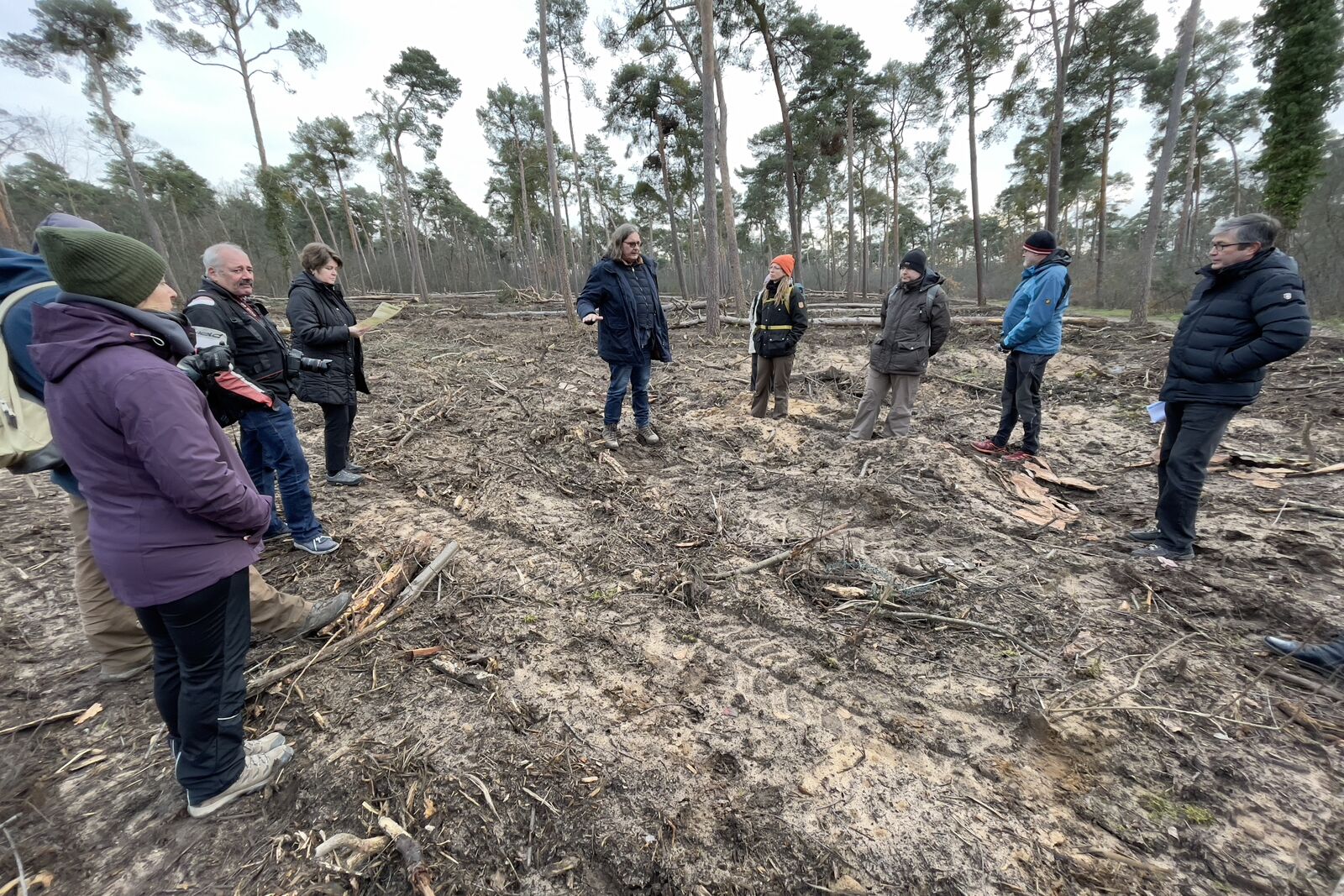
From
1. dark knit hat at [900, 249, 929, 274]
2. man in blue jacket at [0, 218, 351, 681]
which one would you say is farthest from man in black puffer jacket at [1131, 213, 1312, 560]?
man in blue jacket at [0, 218, 351, 681]

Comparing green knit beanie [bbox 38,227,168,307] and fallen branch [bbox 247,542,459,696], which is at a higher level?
green knit beanie [bbox 38,227,168,307]

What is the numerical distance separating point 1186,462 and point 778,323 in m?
3.61

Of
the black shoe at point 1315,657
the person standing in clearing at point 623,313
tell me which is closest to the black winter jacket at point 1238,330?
the black shoe at point 1315,657

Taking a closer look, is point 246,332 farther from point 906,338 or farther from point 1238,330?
point 1238,330

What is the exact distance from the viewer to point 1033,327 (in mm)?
4602

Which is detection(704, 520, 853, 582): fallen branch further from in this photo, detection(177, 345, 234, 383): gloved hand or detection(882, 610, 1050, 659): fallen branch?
detection(177, 345, 234, 383): gloved hand

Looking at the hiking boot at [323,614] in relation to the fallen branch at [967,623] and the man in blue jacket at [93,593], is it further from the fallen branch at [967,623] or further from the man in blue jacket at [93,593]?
the fallen branch at [967,623]

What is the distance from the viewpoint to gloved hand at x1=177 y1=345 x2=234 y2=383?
6.79ft

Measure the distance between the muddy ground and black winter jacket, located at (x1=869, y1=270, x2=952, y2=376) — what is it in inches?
47.8

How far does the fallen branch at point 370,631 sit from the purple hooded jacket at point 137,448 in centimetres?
102

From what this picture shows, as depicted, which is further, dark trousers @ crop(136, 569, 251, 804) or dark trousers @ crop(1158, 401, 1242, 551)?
dark trousers @ crop(1158, 401, 1242, 551)

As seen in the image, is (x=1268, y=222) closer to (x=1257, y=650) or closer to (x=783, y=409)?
(x=1257, y=650)

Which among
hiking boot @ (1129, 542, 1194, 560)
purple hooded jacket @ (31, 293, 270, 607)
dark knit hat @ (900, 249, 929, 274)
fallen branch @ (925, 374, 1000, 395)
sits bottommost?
hiking boot @ (1129, 542, 1194, 560)

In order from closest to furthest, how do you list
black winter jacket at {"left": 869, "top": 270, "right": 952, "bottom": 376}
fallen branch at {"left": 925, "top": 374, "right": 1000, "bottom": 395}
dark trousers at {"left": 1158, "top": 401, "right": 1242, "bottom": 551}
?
1. dark trousers at {"left": 1158, "top": 401, "right": 1242, "bottom": 551}
2. black winter jacket at {"left": 869, "top": 270, "right": 952, "bottom": 376}
3. fallen branch at {"left": 925, "top": 374, "right": 1000, "bottom": 395}
